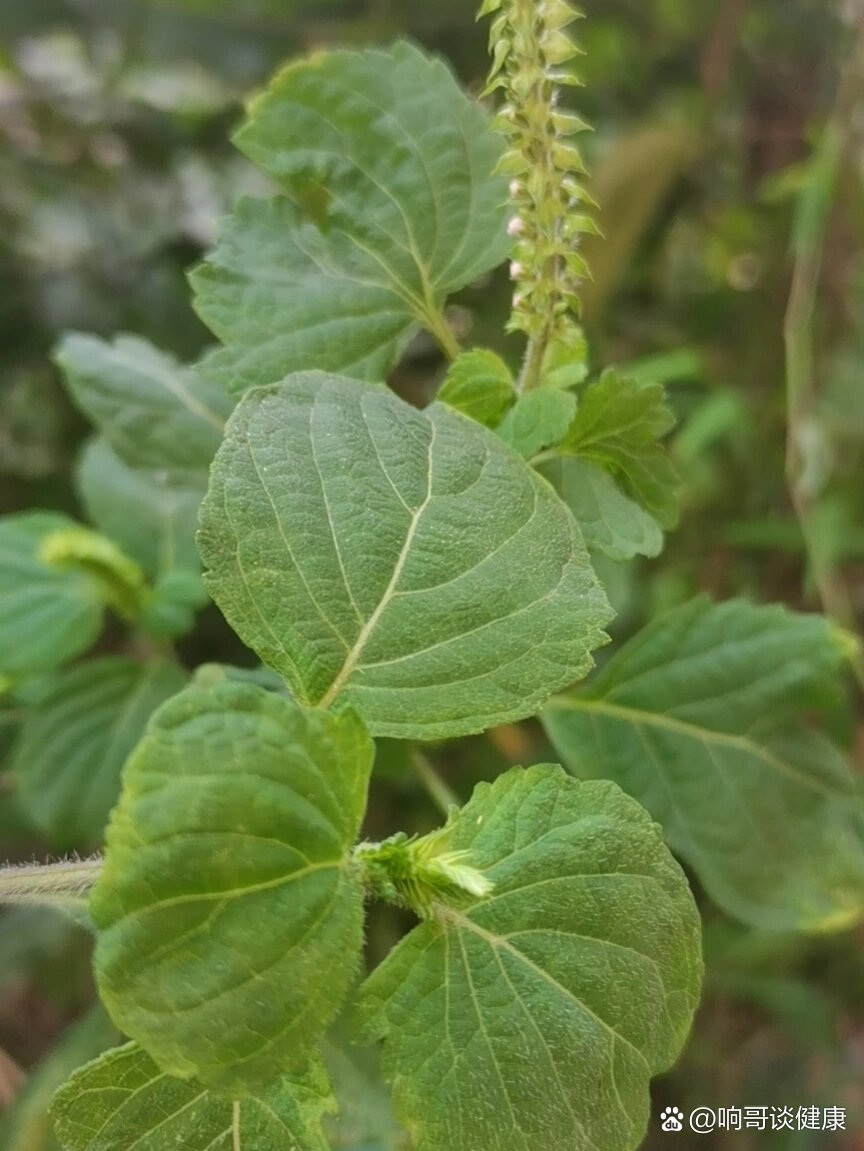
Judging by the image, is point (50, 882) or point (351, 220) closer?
point (50, 882)

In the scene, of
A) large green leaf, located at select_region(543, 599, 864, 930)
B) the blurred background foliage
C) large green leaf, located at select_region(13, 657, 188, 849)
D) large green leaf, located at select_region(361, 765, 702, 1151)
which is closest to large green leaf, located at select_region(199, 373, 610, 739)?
large green leaf, located at select_region(361, 765, 702, 1151)

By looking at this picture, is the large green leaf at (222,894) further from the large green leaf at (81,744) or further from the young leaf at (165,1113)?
the large green leaf at (81,744)

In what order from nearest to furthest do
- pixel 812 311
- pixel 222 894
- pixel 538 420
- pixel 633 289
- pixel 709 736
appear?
1. pixel 222 894
2. pixel 538 420
3. pixel 709 736
4. pixel 812 311
5. pixel 633 289

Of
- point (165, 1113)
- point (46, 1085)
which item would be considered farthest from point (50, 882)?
point (46, 1085)

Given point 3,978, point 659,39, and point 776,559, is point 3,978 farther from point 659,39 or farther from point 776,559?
point 659,39

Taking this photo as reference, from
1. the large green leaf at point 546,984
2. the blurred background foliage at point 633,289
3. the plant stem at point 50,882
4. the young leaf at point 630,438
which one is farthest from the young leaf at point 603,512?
the blurred background foliage at point 633,289

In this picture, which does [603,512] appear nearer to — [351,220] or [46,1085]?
[351,220]
